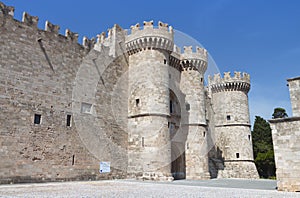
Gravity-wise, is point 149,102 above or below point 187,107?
below

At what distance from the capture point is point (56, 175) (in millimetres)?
11086

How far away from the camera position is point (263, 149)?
88.9 ft

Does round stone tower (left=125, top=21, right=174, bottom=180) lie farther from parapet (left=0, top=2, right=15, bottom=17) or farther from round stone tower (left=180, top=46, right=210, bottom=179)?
parapet (left=0, top=2, right=15, bottom=17)

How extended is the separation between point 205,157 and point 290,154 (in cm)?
809

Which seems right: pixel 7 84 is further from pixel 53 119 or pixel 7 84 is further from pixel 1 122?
pixel 53 119

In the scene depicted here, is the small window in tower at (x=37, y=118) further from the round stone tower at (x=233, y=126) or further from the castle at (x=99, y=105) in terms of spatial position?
the round stone tower at (x=233, y=126)

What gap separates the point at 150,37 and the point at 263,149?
62.6 feet

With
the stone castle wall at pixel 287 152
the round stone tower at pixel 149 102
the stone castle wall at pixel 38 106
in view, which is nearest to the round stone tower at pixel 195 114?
the round stone tower at pixel 149 102

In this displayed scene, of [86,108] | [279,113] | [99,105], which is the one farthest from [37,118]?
[279,113]

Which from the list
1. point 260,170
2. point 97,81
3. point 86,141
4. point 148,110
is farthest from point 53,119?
point 260,170

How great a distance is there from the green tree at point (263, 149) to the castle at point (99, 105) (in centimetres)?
674

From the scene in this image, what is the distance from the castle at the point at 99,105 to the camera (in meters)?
10.5

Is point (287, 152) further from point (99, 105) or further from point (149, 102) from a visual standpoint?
point (99, 105)

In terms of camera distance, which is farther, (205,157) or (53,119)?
(205,157)
